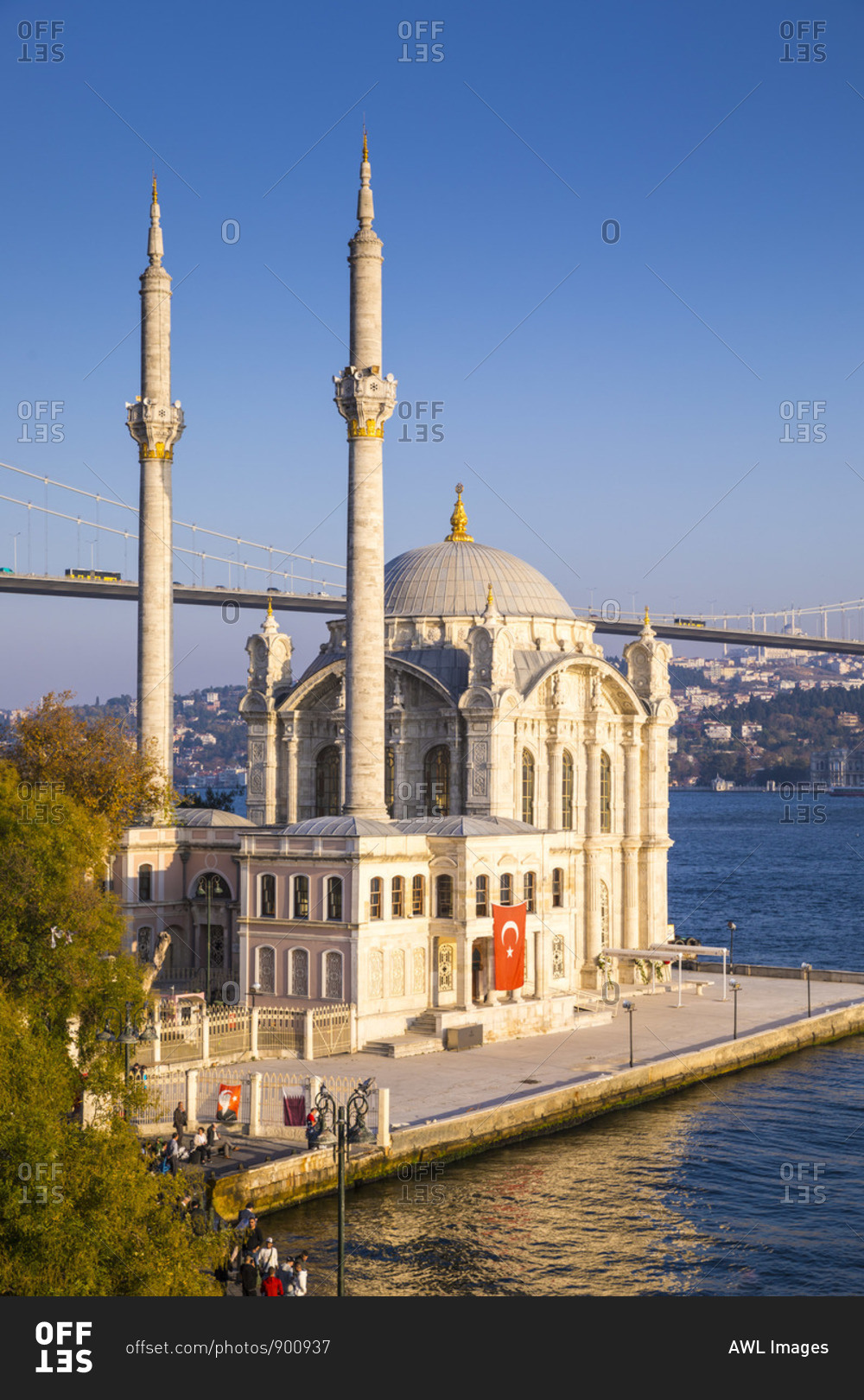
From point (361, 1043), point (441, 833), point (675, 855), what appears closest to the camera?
point (361, 1043)

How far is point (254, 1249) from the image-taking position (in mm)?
22391

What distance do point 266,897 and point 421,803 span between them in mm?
8759

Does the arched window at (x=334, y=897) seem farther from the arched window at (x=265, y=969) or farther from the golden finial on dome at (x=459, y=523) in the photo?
the golden finial on dome at (x=459, y=523)

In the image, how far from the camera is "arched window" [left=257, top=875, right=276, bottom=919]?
38.0 m

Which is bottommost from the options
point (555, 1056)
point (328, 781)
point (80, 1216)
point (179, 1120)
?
point (555, 1056)

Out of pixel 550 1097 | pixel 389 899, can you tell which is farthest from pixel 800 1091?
pixel 389 899

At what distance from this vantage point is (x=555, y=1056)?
36312 millimetres

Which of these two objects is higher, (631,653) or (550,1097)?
(631,653)

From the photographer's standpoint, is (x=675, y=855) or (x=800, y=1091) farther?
(x=675, y=855)

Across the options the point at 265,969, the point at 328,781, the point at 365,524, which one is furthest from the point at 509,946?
the point at 328,781

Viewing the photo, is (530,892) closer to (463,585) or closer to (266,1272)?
(463,585)

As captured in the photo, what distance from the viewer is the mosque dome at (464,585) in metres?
48.5
